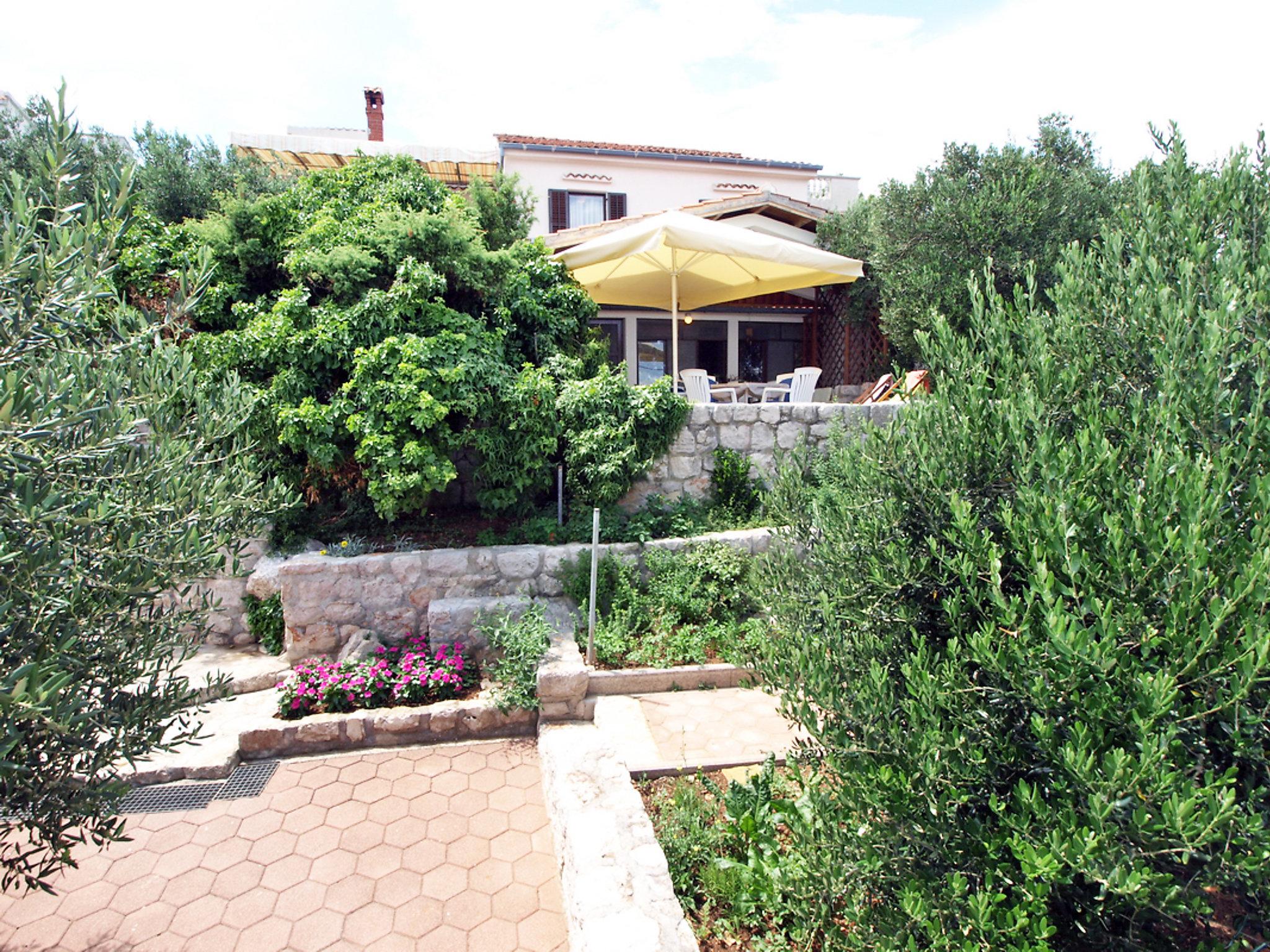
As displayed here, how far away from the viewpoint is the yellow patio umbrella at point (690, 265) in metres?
7.71

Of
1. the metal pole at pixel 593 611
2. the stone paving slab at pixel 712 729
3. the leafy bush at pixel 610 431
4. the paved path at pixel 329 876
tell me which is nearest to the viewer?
the paved path at pixel 329 876

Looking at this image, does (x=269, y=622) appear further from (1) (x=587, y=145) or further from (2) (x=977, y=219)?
(1) (x=587, y=145)

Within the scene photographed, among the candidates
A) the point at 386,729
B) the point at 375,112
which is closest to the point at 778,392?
the point at 386,729

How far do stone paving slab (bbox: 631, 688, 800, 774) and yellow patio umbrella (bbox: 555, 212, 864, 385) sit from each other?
4.32m

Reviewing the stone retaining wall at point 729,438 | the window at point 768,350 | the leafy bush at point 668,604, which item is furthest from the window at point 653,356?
the leafy bush at point 668,604

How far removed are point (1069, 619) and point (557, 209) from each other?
663 inches

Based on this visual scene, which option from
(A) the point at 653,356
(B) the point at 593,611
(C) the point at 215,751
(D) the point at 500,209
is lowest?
(C) the point at 215,751

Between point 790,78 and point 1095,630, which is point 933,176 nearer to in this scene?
point 790,78

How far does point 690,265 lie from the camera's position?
920cm

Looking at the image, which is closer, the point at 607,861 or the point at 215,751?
the point at 607,861

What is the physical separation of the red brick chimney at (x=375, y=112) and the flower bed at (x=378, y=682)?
18.0m

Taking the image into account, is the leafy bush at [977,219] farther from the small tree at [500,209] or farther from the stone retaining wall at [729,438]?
the small tree at [500,209]

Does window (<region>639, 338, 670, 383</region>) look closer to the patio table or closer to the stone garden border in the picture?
the patio table

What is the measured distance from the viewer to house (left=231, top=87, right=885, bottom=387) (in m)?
13.0
